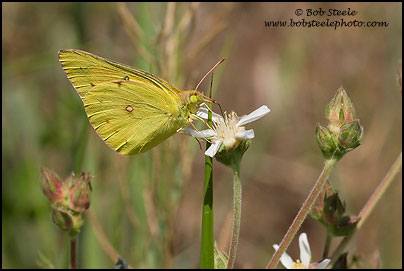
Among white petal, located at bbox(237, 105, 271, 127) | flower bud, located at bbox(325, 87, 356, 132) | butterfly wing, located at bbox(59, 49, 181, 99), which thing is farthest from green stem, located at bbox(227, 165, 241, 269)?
butterfly wing, located at bbox(59, 49, 181, 99)

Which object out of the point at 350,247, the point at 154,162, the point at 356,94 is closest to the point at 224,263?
the point at 154,162

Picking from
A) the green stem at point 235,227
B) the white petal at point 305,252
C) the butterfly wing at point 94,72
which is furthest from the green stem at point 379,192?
the butterfly wing at point 94,72

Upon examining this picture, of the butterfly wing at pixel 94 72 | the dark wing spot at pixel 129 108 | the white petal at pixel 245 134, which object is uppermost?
the butterfly wing at pixel 94 72

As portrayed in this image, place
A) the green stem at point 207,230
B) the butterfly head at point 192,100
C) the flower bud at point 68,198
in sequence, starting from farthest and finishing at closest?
the butterfly head at point 192,100 → the flower bud at point 68,198 → the green stem at point 207,230

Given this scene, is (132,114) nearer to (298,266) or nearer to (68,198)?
(68,198)

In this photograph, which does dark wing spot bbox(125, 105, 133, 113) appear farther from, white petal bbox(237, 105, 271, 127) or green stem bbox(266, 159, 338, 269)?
green stem bbox(266, 159, 338, 269)

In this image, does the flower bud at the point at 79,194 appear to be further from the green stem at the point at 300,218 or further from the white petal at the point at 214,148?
the green stem at the point at 300,218

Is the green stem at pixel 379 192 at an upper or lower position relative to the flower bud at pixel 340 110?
lower

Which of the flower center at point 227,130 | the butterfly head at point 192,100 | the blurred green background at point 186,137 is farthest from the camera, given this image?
the blurred green background at point 186,137

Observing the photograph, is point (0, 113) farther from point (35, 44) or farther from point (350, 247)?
point (350, 247)
